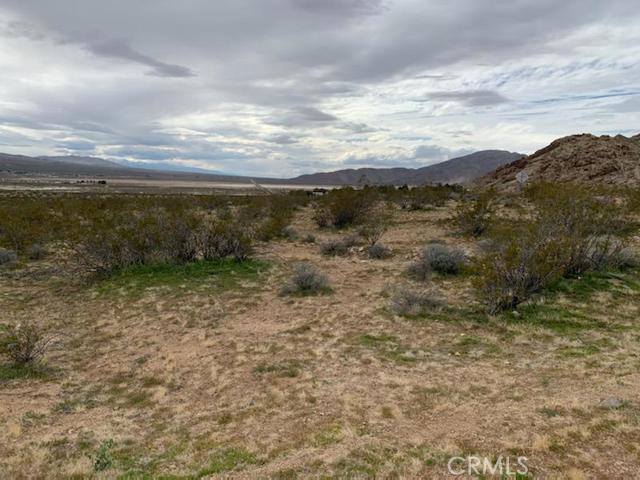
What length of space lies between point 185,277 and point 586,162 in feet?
157

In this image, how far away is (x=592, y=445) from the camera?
15.1 feet

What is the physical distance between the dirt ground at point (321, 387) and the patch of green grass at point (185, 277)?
1.90 feet

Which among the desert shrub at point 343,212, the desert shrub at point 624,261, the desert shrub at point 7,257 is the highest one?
the desert shrub at point 343,212

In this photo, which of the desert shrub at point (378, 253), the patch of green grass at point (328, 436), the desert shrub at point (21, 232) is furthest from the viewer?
the desert shrub at point (21, 232)

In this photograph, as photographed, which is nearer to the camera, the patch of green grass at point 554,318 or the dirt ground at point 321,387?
the dirt ground at point 321,387

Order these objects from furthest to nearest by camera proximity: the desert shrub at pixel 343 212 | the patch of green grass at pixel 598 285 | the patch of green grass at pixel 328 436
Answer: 1. the desert shrub at pixel 343 212
2. the patch of green grass at pixel 598 285
3. the patch of green grass at pixel 328 436

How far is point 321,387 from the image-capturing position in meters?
Result: 6.32

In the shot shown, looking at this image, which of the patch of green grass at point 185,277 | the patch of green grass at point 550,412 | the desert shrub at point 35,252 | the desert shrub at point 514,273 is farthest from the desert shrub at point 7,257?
the patch of green grass at point 550,412

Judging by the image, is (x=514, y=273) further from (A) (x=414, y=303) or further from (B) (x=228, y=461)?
(B) (x=228, y=461)

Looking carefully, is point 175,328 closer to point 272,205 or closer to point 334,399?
point 334,399

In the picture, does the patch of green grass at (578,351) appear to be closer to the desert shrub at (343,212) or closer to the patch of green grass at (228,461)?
the patch of green grass at (228,461)

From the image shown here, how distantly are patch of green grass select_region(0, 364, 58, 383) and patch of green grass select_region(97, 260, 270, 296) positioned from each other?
4133 mm

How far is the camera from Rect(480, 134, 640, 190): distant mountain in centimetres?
4362

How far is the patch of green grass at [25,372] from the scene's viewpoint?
23.0 ft
